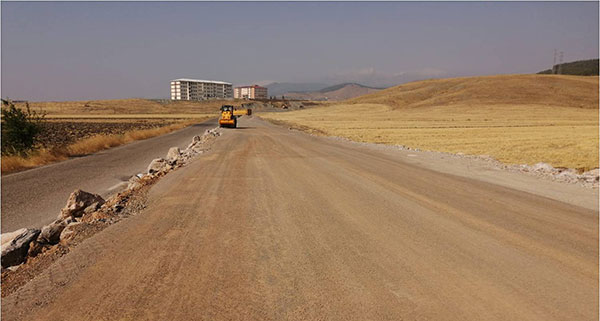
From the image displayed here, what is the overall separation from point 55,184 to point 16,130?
10290 millimetres

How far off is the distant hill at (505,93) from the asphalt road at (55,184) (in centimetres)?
7769

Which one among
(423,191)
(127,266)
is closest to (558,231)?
(423,191)

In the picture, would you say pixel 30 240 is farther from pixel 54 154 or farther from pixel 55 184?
pixel 54 154

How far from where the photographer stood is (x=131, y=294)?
386 centimetres

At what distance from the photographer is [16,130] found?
21.6 metres

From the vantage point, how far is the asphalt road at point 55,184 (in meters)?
10.7

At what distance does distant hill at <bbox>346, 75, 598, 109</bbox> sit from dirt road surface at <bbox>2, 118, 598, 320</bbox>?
8204 centimetres

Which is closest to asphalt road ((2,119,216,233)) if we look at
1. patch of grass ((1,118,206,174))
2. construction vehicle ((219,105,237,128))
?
patch of grass ((1,118,206,174))

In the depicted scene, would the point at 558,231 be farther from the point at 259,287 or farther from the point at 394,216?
the point at 259,287

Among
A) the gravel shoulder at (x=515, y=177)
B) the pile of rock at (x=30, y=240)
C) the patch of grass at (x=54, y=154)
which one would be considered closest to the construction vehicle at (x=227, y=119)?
the patch of grass at (x=54, y=154)

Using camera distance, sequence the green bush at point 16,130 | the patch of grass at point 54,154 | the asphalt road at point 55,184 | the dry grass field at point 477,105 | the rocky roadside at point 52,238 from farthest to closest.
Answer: the dry grass field at point 477,105
the green bush at point 16,130
the patch of grass at point 54,154
the asphalt road at point 55,184
the rocky roadside at point 52,238

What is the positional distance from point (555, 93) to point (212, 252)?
10094 cm

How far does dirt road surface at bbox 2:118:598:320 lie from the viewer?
366 cm

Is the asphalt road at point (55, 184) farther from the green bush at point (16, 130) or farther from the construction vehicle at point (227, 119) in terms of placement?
the construction vehicle at point (227, 119)
